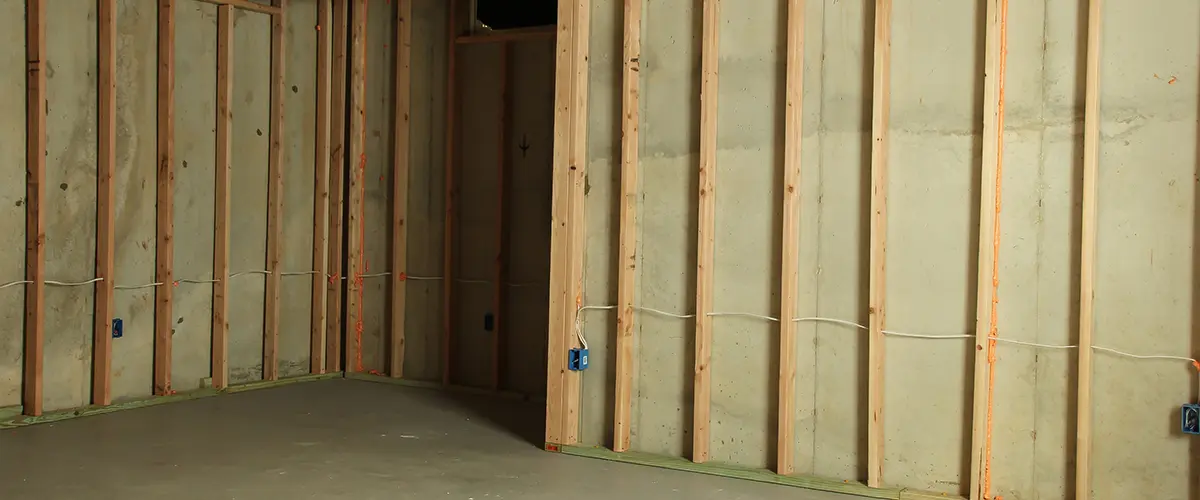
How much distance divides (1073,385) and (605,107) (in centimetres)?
252

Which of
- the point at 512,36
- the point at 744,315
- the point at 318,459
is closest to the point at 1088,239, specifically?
the point at 744,315

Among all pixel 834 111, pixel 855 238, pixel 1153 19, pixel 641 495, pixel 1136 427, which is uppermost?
pixel 1153 19

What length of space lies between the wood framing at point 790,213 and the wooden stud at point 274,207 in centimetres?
392

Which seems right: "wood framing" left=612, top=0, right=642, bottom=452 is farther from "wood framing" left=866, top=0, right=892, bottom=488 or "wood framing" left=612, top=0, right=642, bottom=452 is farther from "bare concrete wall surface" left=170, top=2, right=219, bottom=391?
"bare concrete wall surface" left=170, top=2, right=219, bottom=391

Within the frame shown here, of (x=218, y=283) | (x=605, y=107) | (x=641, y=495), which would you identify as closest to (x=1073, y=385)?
(x=641, y=495)

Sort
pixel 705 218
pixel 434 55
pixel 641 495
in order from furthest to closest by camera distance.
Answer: pixel 434 55 → pixel 705 218 → pixel 641 495

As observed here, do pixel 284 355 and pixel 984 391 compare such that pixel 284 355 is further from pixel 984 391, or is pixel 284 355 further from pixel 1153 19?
pixel 1153 19

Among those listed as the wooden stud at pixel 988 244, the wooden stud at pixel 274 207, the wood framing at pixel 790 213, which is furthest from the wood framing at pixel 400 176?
the wooden stud at pixel 988 244

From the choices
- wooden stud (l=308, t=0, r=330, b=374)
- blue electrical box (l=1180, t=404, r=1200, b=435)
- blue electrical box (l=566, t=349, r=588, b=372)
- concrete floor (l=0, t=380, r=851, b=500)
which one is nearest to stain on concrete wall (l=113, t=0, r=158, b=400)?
concrete floor (l=0, t=380, r=851, b=500)

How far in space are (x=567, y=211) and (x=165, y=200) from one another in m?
2.79

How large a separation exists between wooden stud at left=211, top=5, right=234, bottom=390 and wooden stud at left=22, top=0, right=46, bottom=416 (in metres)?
1.22

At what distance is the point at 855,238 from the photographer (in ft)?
15.9

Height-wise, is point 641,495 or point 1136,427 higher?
point 1136,427

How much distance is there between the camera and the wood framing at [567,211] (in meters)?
5.43
